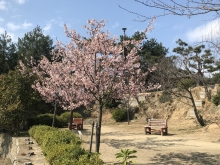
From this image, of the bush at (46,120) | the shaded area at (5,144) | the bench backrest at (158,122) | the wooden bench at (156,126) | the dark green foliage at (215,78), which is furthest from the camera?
the dark green foliage at (215,78)

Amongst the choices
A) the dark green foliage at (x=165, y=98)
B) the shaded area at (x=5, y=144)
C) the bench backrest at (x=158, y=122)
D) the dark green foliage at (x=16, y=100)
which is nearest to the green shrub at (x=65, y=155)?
the shaded area at (x=5, y=144)

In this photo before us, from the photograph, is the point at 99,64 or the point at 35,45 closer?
the point at 99,64

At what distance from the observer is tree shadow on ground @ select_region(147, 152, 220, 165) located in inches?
263

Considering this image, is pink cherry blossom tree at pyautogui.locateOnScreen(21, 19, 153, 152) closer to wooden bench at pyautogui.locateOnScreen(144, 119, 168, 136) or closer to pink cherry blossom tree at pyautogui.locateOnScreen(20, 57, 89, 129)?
pink cherry blossom tree at pyautogui.locateOnScreen(20, 57, 89, 129)

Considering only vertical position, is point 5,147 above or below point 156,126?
below

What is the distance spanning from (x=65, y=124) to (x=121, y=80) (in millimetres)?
12456

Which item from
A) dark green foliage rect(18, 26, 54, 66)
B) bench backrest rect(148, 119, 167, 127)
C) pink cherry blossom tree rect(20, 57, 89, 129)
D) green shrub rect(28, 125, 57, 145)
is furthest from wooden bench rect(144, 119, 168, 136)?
dark green foliage rect(18, 26, 54, 66)

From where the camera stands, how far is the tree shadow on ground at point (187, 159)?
6672mm

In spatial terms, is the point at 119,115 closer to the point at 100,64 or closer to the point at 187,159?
the point at 187,159

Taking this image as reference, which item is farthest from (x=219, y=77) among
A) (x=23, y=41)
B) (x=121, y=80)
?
(x=23, y=41)

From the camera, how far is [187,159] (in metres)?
7.05

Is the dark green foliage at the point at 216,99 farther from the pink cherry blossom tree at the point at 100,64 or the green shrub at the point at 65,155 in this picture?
the green shrub at the point at 65,155

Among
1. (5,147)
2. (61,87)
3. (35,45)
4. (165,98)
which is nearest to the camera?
(61,87)

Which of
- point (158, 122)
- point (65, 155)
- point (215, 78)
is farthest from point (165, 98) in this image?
point (65, 155)
